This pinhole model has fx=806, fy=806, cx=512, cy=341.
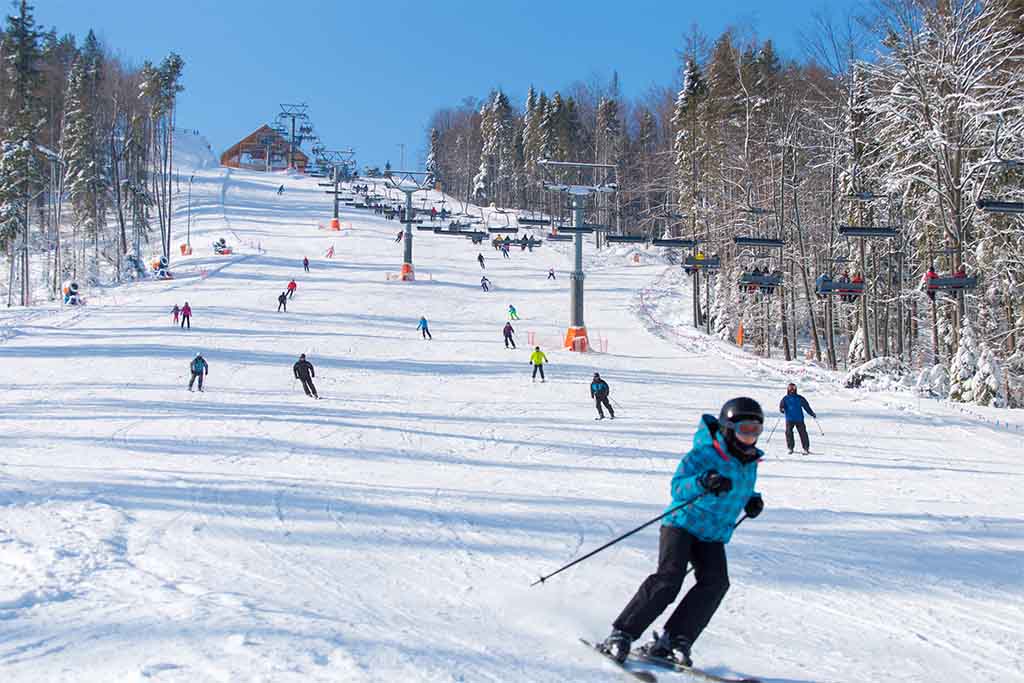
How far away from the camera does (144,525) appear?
7355 millimetres

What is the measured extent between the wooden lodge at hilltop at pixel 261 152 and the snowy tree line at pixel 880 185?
83.2 meters

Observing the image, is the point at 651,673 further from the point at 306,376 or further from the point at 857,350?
the point at 857,350

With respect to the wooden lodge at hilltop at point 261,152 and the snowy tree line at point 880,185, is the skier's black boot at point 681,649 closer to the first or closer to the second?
the snowy tree line at point 880,185

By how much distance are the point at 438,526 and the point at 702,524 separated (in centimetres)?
462

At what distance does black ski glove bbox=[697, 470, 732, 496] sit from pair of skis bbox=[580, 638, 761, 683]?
101cm

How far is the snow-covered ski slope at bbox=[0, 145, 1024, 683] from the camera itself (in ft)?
14.7

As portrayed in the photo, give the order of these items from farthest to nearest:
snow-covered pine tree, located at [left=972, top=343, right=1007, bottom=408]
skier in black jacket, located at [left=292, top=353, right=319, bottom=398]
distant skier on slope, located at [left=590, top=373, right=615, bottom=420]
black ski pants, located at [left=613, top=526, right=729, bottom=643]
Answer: skier in black jacket, located at [left=292, top=353, right=319, bottom=398], snow-covered pine tree, located at [left=972, top=343, right=1007, bottom=408], distant skier on slope, located at [left=590, top=373, right=615, bottom=420], black ski pants, located at [left=613, top=526, right=729, bottom=643]

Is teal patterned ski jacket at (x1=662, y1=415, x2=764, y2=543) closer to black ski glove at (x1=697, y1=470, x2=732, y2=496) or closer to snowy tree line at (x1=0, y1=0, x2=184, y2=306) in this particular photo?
black ski glove at (x1=697, y1=470, x2=732, y2=496)

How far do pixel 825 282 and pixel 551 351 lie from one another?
11898mm

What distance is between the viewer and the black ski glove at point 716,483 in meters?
3.92

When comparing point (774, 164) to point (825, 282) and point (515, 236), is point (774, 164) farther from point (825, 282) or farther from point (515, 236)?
point (515, 236)

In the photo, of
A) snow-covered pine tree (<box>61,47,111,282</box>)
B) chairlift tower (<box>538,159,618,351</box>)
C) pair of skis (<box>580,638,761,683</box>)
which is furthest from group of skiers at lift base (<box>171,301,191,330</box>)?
pair of skis (<box>580,638,761,683</box>)

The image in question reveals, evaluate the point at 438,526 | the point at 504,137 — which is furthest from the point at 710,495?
the point at 504,137

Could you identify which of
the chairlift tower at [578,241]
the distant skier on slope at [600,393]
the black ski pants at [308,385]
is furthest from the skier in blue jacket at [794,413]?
the chairlift tower at [578,241]
